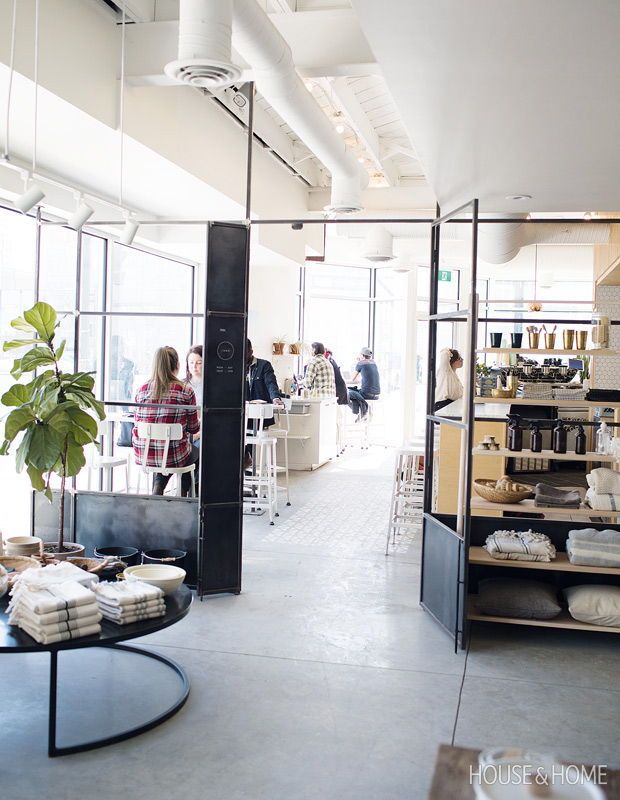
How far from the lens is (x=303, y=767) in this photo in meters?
3.12


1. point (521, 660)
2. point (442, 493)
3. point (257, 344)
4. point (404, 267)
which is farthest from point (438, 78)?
point (404, 267)

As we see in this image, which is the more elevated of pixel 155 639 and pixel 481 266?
pixel 481 266

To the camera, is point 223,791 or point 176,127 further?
point 176,127

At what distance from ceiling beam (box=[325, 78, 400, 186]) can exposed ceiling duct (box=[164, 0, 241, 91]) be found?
10.8ft

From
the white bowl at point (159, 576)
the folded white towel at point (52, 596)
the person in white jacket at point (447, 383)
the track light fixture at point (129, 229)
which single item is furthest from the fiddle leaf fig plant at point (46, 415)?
the person in white jacket at point (447, 383)

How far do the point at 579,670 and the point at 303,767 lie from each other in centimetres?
186

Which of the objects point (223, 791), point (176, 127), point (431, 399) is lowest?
point (223, 791)

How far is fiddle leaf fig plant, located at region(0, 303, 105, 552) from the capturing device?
4438 millimetres

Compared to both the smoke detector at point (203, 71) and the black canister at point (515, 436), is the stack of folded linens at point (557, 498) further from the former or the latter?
the smoke detector at point (203, 71)

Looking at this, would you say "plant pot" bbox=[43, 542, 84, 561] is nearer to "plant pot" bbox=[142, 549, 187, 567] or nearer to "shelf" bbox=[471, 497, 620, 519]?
"plant pot" bbox=[142, 549, 187, 567]

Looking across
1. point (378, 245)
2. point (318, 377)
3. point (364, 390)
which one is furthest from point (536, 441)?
point (364, 390)

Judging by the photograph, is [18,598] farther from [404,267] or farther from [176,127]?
[404,267]

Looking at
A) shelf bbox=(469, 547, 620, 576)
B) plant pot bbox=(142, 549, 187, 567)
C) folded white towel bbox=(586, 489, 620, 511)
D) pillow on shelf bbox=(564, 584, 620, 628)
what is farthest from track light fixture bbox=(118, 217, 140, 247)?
pillow on shelf bbox=(564, 584, 620, 628)

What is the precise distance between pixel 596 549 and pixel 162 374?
3.12 m
